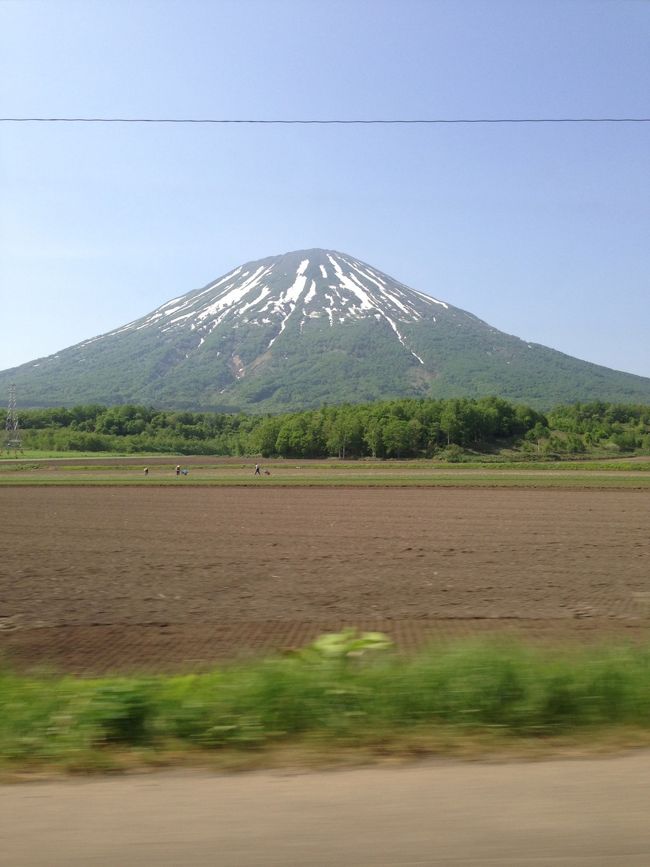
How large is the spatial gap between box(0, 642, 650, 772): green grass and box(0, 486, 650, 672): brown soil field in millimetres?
4206

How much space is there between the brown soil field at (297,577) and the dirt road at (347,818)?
5.51 meters

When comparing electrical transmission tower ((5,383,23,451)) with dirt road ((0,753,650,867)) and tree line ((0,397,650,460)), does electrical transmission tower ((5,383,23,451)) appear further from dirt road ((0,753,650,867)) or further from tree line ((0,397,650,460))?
dirt road ((0,753,650,867))

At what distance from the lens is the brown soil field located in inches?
425

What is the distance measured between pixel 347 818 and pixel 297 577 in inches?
508

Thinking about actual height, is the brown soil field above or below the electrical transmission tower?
below

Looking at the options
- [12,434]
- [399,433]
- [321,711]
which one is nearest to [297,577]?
[321,711]

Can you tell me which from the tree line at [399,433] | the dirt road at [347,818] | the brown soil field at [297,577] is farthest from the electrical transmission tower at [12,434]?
the dirt road at [347,818]

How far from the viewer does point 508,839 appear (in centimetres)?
320

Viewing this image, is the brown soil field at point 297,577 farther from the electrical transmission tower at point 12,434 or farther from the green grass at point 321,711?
the electrical transmission tower at point 12,434

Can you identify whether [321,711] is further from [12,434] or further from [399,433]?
[12,434]

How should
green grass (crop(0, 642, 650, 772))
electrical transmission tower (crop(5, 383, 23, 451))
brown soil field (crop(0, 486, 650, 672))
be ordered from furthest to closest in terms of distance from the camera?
electrical transmission tower (crop(5, 383, 23, 451)) → brown soil field (crop(0, 486, 650, 672)) → green grass (crop(0, 642, 650, 772))

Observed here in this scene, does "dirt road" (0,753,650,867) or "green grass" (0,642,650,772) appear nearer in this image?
"dirt road" (0,753,650,867)

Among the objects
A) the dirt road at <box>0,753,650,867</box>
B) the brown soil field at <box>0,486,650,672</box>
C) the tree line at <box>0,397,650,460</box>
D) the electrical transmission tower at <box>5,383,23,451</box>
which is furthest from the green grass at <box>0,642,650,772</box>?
the electrical transmission tower at <box>5,383,23,451</box>

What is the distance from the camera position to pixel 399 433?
93.1 m
